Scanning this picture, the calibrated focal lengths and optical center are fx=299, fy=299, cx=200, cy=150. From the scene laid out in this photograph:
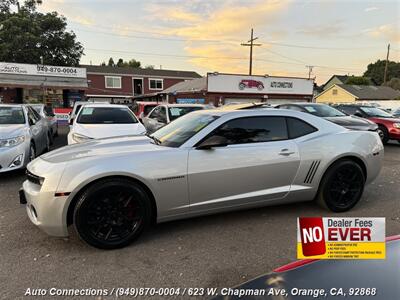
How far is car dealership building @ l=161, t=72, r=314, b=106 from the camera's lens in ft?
89.1

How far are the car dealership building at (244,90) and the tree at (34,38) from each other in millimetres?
17498

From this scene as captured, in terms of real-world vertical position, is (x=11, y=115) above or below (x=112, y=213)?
above

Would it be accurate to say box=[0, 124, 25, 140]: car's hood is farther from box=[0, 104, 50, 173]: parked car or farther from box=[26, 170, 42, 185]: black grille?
box=[26, 170, 42, 185]: black grille

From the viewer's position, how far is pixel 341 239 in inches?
85.0

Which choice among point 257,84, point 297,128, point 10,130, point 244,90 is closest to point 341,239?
point 297,128

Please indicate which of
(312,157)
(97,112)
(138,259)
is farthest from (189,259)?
(97,112)

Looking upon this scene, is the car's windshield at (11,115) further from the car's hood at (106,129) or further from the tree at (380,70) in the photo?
the tree at (380,70)

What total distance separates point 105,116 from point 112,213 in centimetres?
543

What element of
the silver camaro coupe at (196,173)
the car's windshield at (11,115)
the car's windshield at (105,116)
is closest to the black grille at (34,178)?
the silver camaro coupe at (196,173)

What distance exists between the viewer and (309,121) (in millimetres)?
4234

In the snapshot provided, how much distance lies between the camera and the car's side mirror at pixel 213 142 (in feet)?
11.5

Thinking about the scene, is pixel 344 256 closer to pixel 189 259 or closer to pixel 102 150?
pixel 189 259

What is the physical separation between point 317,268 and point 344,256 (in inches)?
9.1

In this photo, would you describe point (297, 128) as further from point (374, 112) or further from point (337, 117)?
point (374, 112)
